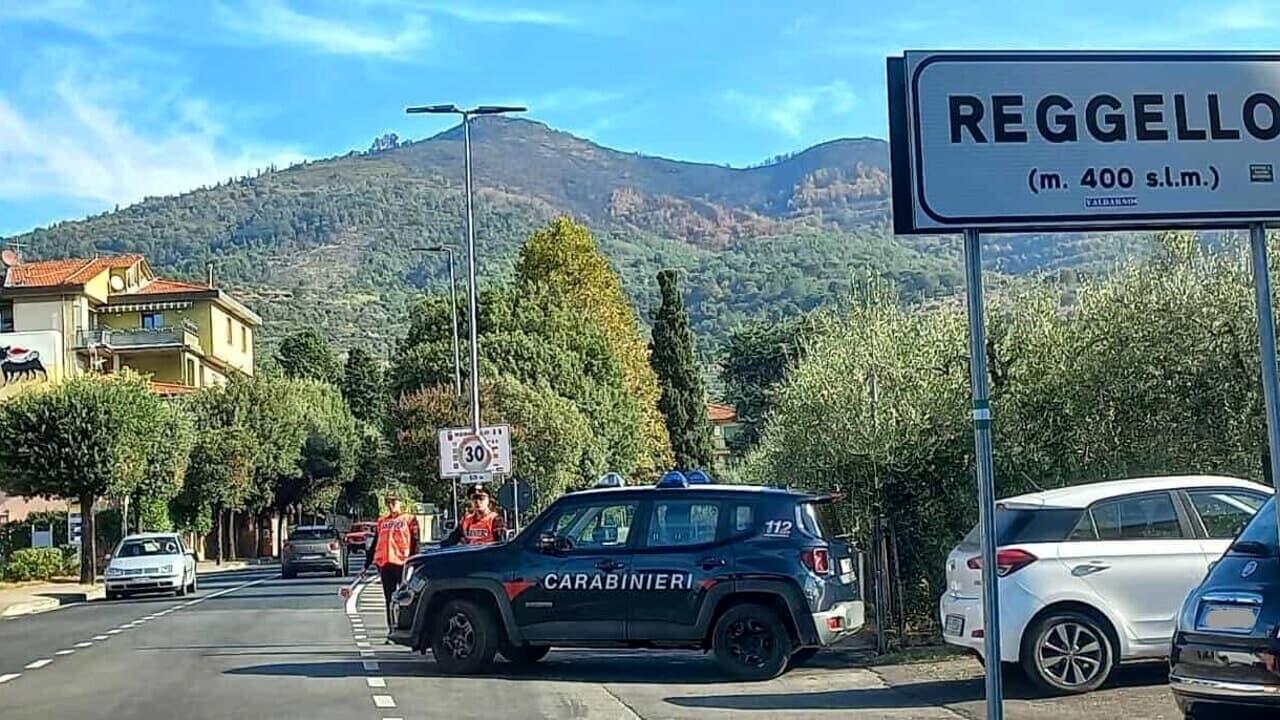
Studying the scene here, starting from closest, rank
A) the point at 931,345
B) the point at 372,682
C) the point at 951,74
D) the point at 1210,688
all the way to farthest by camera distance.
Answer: the point at 951,74
the point at 1210,688
the point at 372,682
the point at 931,345

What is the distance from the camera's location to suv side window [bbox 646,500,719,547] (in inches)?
591

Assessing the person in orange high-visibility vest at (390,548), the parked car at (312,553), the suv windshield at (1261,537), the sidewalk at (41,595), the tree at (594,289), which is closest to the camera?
the suv windshield at (1261,537)

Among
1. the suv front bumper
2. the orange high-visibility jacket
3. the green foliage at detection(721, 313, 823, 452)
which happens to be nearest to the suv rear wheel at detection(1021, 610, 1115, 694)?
the suv front bumper

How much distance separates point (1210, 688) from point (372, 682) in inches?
334

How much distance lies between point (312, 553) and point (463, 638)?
97.8 ft

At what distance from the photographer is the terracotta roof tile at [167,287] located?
82.2 m

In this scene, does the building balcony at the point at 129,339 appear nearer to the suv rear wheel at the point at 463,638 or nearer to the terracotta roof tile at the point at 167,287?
the terracotta roof tile at the point at 167,287

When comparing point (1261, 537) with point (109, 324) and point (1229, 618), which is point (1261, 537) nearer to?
point (1229, 618)

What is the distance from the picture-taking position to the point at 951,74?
7.05 metres

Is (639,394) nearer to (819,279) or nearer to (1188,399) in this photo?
(1188,399)

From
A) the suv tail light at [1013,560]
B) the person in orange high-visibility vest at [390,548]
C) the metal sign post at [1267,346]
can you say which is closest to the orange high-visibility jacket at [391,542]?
the person in orange high-visibility vest at [390,548]

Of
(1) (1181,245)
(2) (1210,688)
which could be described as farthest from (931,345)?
(2) (1210,688)

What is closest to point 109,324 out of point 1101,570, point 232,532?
point 232,532

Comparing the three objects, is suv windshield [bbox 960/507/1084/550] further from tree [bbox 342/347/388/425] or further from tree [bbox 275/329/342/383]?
tree [bbox 275/329/342/383]
